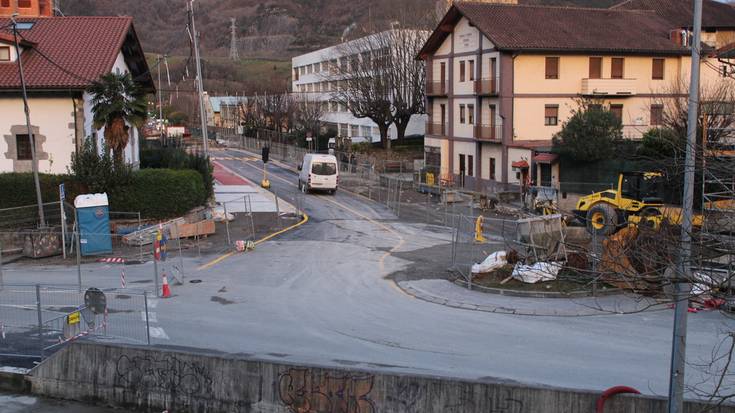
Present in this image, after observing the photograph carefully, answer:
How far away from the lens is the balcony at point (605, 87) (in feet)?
157

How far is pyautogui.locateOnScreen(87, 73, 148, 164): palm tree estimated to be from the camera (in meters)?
31.0

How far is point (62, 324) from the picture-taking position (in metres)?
16.1

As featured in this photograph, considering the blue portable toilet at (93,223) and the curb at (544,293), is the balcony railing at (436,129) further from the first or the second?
the curb at (544,293)

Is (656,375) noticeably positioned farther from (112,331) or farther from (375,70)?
(375,70)

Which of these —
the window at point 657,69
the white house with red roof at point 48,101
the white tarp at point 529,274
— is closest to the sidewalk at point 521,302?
the white tarp at point 529,274

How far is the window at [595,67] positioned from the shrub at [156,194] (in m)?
26.8

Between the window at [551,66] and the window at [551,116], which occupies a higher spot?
the window at [551,66]

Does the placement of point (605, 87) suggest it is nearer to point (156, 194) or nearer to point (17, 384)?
point (156, 194)

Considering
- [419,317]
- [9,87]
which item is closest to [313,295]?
[419,317]

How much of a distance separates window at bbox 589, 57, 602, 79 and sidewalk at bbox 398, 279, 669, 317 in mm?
29611

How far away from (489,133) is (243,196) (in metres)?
16.0

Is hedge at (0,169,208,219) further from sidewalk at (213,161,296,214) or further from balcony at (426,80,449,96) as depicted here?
balcony at (426,80,449,96)

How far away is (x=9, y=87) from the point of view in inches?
1251

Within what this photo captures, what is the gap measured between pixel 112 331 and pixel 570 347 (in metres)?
9.39
